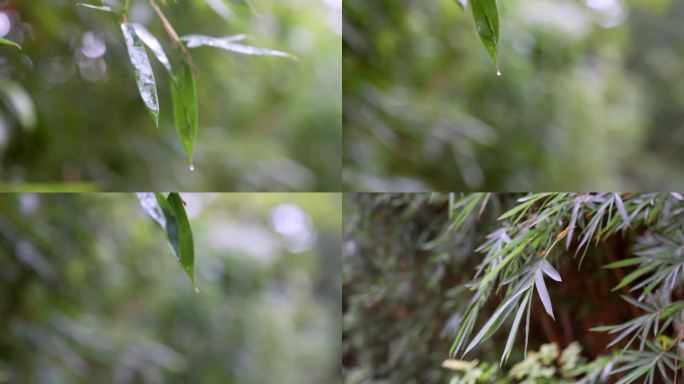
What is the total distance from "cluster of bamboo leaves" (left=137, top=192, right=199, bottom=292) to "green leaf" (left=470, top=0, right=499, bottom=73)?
0.18 meters

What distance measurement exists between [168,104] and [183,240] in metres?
0.68

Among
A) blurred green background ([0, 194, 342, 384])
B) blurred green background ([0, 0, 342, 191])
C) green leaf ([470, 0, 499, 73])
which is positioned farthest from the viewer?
blurred green background ([0, 194, 342, 384])

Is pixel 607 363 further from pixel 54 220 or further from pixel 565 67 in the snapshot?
pixel 565 67

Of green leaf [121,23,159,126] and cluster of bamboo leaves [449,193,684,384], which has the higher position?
green leaf [121,23,159,126]

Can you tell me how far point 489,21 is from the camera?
12.5 inches

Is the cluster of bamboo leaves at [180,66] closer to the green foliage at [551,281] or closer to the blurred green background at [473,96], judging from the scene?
the green foliage at [551,281]

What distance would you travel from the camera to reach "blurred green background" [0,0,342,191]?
0.79 meters

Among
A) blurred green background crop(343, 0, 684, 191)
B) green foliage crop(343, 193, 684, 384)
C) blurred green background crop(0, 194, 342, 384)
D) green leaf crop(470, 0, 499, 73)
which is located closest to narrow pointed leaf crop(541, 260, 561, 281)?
green foliage crop(343, 193, 684, 384)

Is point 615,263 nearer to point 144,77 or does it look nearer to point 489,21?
point 489,21

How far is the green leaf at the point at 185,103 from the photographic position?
0.37 meters

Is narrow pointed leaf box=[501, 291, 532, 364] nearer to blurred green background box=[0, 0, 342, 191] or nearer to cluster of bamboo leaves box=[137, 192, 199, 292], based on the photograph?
cluster of bamboo leaves box=[137, 192, 199, 292]

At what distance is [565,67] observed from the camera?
137 centimetres

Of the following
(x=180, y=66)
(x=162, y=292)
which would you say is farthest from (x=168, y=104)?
(x=180, y=66)

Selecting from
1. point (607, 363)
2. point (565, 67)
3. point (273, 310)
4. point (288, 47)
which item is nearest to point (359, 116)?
point (288, 47)
